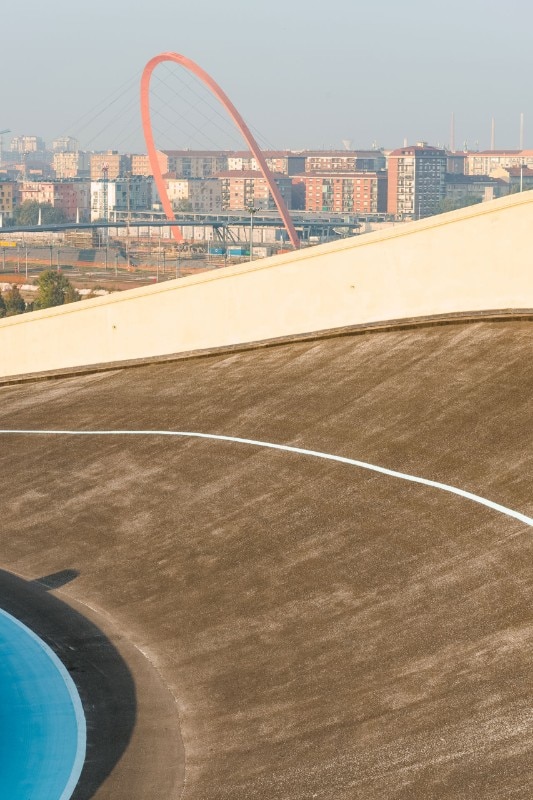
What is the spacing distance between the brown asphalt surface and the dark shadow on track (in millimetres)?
57

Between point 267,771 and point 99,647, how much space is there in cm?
388

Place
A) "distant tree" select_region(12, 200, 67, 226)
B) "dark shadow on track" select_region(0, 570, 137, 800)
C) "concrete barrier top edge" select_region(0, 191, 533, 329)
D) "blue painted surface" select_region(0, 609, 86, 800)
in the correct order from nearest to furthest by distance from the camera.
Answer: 1. "blue painted surface" select_region(0, 609, 86, 800)
2. "dark shadow on track" select_region(0, 570, 137, 800)
3. "concrete barrier top edge" select_region(0, 191, 533, 329)
4. "distant tree" select_region(12, 200, 67, 226)

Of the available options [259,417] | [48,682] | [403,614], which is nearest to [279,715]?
[403,614]

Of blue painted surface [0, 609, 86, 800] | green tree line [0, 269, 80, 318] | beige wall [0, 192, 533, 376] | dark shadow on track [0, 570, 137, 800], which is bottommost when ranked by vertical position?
green tree line [0, 269, 80, 318]

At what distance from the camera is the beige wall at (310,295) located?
2083cm

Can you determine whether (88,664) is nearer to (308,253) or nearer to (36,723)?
(36,723)

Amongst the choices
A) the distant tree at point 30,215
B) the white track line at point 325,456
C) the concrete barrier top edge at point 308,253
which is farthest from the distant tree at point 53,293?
the distant tree at point 30,215

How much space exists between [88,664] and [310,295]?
39.7 ft

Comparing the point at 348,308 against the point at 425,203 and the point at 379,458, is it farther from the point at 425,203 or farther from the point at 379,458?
the point at 425,203

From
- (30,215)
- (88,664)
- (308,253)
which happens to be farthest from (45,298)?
(30,215)

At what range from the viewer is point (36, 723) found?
38.0ft

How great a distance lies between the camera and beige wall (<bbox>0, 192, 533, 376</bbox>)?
2083cm

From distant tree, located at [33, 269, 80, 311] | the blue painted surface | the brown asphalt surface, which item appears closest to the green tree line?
distant tree, located at [33, 269, 80, 311]

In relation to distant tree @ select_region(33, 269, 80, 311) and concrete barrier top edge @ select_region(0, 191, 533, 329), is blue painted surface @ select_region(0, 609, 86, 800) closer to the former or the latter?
concrete barrier top edge @ select_region(0, 191, 533, 329)
